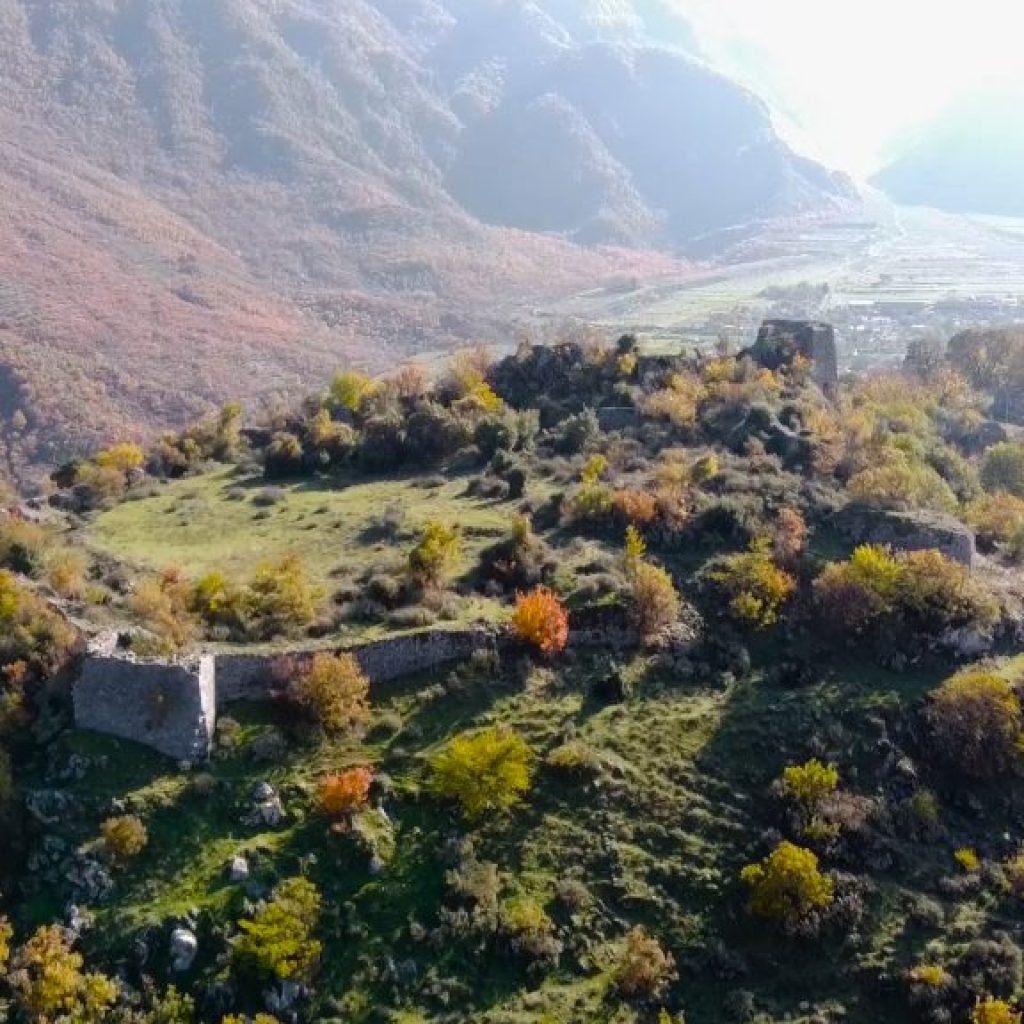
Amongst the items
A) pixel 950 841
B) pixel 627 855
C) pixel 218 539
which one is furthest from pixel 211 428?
pixel 950 841

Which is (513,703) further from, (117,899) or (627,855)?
(117,899)

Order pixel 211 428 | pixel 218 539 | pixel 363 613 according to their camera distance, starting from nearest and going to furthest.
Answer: pixel 363 613, pixel 218 539, pixel 211 428

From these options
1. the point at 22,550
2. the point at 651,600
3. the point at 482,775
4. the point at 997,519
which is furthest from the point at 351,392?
the point at 482,775

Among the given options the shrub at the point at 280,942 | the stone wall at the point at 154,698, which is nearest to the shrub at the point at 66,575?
the stone wall at the point at 154,698

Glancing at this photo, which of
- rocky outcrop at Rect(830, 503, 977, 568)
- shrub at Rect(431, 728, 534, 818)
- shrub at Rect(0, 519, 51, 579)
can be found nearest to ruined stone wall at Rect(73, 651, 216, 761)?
shrub at Rect(431, 728, 534, 818)

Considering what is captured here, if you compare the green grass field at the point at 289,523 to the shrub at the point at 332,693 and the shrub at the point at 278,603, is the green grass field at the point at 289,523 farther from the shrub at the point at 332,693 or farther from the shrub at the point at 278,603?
the shrub at the point at 332,693

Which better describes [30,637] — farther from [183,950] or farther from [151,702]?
[183,950]

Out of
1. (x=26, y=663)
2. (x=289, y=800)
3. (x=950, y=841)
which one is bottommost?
(x=950, y=841)
